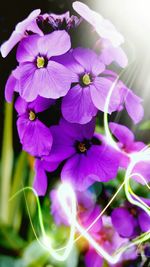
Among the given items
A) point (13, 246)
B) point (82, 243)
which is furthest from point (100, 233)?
point (13, 246)

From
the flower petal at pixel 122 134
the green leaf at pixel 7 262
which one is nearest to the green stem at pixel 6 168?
the green leaf at pixel 7 262

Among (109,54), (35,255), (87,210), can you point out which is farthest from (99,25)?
(35,255)

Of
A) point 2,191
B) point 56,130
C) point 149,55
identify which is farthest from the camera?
A: point 2,191

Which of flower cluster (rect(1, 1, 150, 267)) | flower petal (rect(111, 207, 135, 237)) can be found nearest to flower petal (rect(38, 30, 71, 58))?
flower cluster (rect(1, 1, 150, 267))

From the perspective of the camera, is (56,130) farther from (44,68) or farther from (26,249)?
(26,249)

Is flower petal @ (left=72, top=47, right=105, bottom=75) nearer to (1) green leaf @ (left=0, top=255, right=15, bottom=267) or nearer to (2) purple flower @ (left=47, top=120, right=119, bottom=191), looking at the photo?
(2) purple flower @ (left=47, top=120, right=119, bottom=191)
